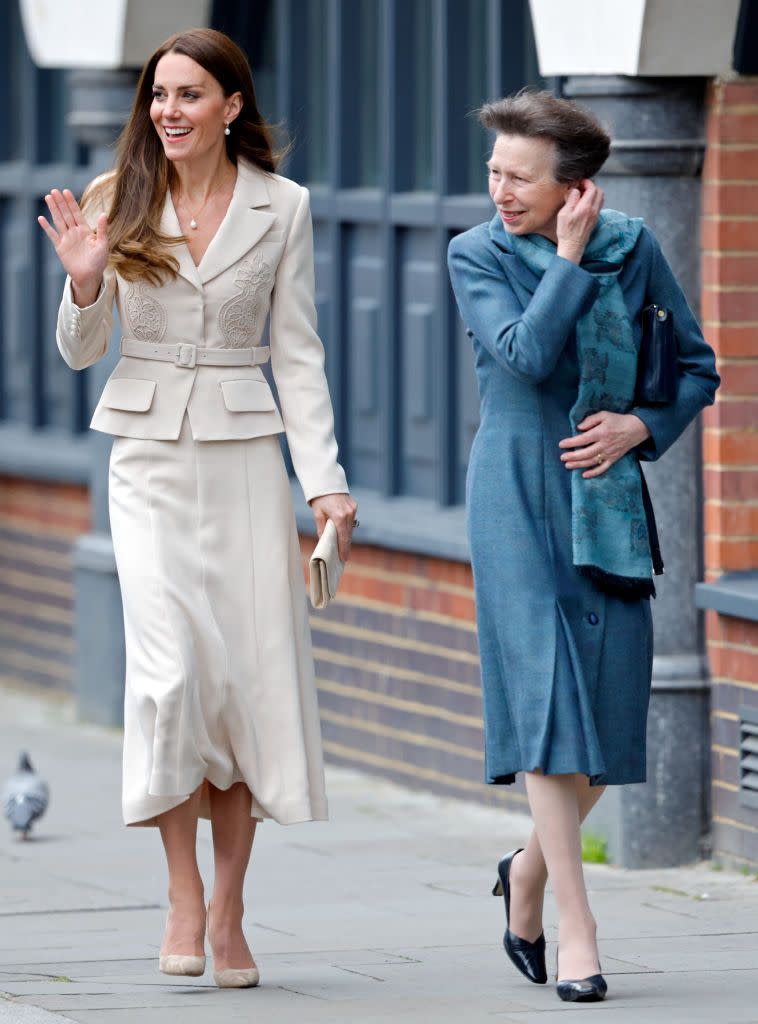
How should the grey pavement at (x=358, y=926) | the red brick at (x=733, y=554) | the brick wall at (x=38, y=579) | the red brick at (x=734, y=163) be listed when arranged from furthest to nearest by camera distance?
the brick wall at (x=38, y=579) < the red brick at (x=733, y=554) < the red brick at (x=734, y=163) < the grey pavement at (x=358, y=926)

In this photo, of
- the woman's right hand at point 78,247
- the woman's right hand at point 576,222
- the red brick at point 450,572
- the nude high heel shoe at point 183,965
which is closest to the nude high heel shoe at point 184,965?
the nude high heel shoe at point 183,965

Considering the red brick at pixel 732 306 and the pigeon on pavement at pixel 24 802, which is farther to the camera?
the pigeon on pavement at pixel 24 802

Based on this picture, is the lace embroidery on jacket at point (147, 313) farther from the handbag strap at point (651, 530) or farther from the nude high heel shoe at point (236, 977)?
the nude high heel shoe at point (236, 977)

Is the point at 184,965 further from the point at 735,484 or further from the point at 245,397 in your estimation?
the point at 735,484

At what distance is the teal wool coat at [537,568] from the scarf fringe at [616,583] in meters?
0.02

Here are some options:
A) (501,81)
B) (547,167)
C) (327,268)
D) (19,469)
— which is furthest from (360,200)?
(547,167)

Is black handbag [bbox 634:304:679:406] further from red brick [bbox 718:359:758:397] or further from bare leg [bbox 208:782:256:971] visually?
red brick [bbox 718:359:758:397]

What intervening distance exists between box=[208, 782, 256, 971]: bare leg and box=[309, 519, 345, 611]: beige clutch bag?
18.9 inches

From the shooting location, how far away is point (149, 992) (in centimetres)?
602

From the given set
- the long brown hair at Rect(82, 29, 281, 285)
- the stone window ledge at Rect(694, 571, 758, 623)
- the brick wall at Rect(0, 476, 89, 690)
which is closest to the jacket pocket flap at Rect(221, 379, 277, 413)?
the long brown hair at Rect(82, 29, 281, 285)

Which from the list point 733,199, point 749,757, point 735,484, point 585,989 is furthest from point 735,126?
point 585,989

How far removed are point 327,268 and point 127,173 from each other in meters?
4.11

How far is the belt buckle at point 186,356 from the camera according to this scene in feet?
19.9

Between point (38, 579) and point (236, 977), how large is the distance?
21.8 ft
